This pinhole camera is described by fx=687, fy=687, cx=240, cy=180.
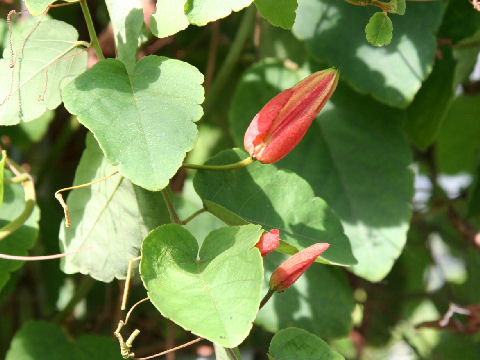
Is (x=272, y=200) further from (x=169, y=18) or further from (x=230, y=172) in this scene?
(x=169, y=18)

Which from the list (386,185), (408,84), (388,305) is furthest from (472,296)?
(408,84)

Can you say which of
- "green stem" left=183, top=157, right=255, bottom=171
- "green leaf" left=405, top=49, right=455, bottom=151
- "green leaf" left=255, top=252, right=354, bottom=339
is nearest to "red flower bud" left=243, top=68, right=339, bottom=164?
"green stem" left=183, top=157, right=255, bottom=171

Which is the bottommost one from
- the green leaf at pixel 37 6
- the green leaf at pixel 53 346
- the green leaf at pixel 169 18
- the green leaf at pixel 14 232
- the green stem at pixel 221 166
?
the green leaf at pixel 53 346

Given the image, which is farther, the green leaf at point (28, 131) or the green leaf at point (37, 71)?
the green leaf at point (28, 131)

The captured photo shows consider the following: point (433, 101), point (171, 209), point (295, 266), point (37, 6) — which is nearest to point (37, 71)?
point (37, 6)

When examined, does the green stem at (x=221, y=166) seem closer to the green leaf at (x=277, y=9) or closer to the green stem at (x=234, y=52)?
the green leaf at (x=277, y=9)

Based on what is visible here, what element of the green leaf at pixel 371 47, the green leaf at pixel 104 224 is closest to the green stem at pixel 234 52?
the green leaf at pixel 371 47

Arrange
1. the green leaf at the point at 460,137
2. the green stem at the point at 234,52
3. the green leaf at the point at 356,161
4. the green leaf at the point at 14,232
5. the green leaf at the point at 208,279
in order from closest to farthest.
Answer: the green leaf at the point at 208,279
the green leaf at the point at 14,232
the green leaf at the point at 356,161
the green stem at the point at 234,52
the green leaf at the point at 460,137

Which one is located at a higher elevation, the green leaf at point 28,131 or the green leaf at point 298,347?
the green leaf at point 298,347

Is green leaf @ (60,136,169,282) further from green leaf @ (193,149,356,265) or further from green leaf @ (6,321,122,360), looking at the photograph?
green leaf @ (6,321,122,360)
